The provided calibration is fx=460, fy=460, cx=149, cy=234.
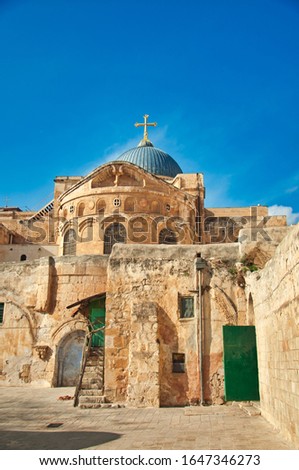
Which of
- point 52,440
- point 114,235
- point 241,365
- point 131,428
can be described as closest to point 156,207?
point 114,235

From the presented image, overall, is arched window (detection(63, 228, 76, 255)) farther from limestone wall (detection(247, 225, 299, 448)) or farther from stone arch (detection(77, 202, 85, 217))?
limestone wall (detection(247, 225, 299, 448))

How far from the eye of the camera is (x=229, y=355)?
37.7 ft

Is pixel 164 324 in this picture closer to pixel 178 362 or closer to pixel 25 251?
pixel 178 362

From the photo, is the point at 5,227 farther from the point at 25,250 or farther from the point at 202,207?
the point at 202,207

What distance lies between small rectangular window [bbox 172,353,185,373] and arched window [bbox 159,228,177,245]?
11.4 meters

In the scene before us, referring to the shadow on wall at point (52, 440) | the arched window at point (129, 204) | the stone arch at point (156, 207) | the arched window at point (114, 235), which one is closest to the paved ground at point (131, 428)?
the shadow on wall at point (52, 440)

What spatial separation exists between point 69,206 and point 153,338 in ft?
47.7

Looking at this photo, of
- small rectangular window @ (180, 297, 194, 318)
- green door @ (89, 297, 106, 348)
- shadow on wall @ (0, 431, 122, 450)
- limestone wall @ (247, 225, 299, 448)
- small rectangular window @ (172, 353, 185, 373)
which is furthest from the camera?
green door @ (89, 297, 106, 348)

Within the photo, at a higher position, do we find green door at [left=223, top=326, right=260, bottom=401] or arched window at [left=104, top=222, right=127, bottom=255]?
arched window at [left=104, top=222, right=127, bottom=255]

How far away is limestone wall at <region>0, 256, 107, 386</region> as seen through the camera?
15.5 metres

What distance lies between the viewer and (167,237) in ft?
78.0

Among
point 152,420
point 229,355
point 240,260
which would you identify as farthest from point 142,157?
point 152,420

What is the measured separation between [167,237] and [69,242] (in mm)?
5354

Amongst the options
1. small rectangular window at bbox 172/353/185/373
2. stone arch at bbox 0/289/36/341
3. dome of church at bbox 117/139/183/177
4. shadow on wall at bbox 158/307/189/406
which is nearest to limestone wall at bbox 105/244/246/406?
shadow on wall at bbox 158/307/189/406
